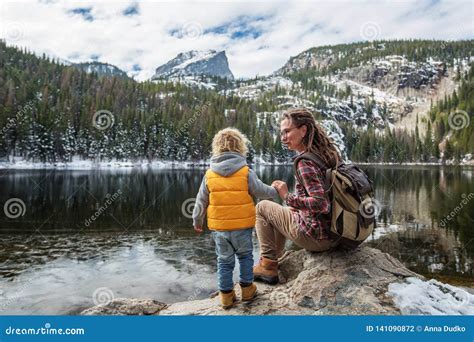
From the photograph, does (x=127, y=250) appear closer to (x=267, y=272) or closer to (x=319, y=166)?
(x=267, y=272)

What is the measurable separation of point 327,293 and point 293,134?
2334 millimetres

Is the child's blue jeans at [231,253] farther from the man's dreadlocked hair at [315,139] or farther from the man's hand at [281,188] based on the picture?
the man's dreadlocked hair at [315,139]

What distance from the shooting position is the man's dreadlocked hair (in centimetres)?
475

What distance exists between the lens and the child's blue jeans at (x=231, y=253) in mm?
4930

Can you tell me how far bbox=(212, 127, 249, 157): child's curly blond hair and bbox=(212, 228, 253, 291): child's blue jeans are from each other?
1198mm

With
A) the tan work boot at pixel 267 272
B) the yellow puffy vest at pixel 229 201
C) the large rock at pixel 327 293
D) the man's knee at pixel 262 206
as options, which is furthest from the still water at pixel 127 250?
the yellow puffy vest at pixel 229 201

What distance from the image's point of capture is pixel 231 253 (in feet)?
16.5

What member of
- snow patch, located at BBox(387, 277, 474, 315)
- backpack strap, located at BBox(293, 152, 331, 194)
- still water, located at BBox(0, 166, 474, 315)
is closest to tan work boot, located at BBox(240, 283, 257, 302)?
backpack strap, located at BBox(293, 152, 331, 194)

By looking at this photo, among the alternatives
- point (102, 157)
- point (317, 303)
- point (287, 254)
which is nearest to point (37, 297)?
point (287, 254)

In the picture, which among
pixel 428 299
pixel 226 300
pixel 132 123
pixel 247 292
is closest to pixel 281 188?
pixel 247 292

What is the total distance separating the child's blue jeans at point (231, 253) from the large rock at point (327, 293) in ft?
1.38

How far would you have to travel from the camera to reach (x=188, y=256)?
47.2 feet
